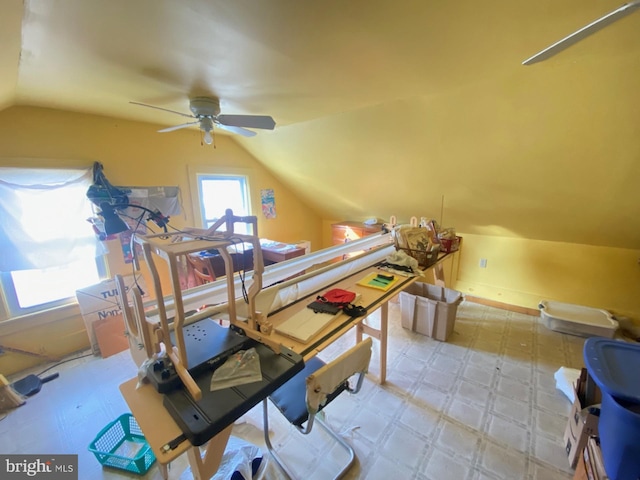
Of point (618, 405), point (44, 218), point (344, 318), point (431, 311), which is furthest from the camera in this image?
point (431, 311)

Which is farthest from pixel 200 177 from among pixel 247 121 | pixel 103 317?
pixel 103 317

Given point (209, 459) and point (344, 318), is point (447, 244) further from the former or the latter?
point (209, 459)

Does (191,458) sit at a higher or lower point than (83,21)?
lower

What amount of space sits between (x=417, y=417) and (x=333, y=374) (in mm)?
1198

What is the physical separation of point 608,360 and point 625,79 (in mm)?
1434

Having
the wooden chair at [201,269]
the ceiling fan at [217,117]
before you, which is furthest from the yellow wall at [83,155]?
the ceiling fan at [217,117]

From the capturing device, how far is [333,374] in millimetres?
1012

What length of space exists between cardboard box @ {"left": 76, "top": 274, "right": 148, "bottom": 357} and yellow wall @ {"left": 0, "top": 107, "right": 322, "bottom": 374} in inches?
4.9

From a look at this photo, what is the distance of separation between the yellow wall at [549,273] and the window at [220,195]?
314 cm

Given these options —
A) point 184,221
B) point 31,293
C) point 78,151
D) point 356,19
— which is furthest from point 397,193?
point 31,293

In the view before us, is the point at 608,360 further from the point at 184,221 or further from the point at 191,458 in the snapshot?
the point at 184,221

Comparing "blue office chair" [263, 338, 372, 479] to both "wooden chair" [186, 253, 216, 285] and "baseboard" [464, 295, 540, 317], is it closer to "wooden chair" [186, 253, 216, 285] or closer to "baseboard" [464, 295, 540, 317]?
"wooden chair" [186, 253, 216, 285]

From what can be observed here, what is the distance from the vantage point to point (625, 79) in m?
1.35

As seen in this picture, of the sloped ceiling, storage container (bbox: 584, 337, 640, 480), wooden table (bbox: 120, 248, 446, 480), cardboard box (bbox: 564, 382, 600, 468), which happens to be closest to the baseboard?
the sloped ceiling
